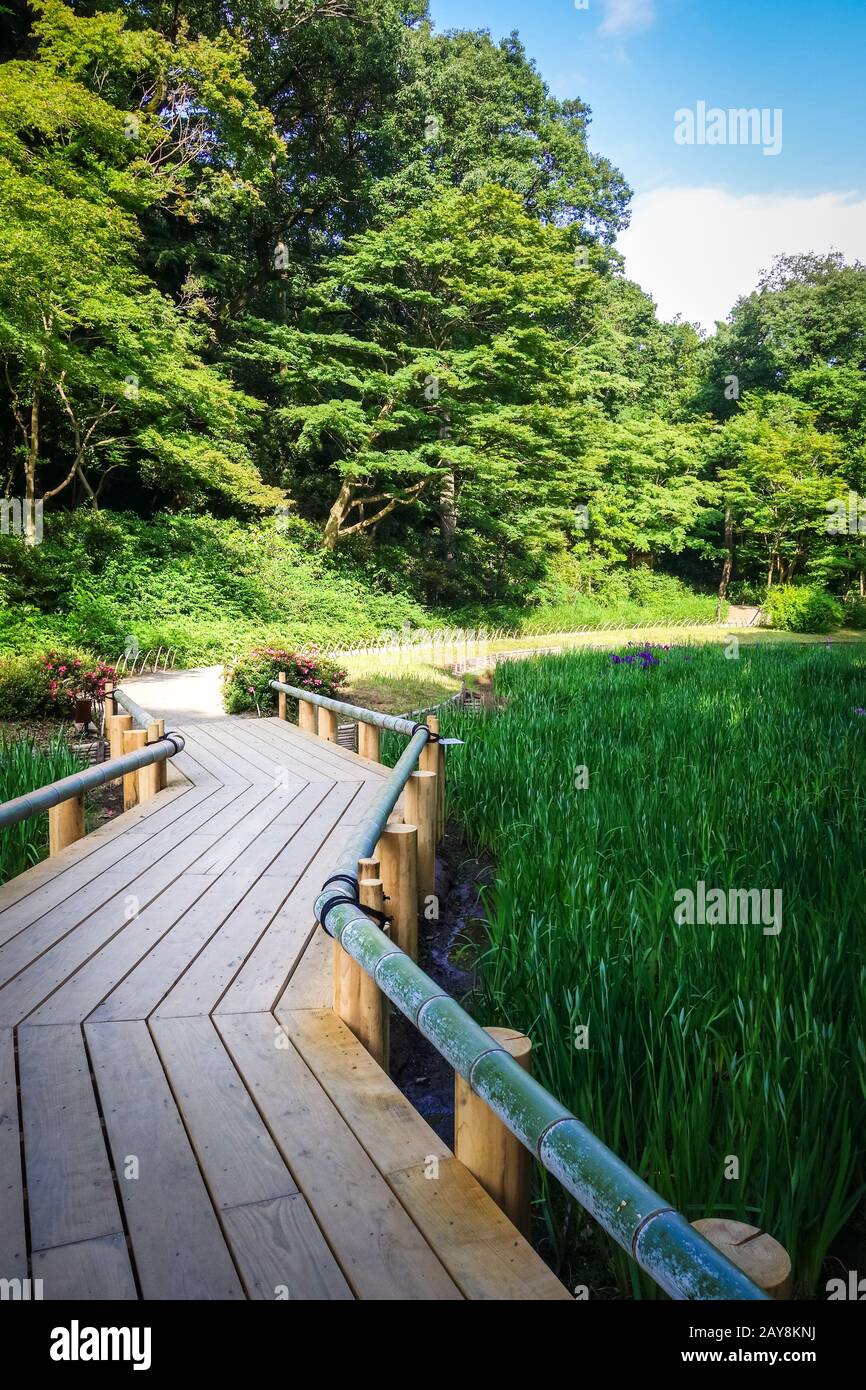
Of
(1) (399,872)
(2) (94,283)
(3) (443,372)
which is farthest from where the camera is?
(3) (443,372)

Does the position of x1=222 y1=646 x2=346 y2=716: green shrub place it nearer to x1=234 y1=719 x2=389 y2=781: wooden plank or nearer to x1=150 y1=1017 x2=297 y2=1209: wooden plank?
x1=234 y1=719 x2=389 y2=781: wooden plank

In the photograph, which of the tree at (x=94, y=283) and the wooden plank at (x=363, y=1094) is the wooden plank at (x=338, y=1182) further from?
the tree at (x=94, y=283)

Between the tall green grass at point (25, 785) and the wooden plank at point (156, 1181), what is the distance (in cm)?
209

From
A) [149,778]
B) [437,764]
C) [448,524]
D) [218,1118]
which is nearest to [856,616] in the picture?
[448,524]

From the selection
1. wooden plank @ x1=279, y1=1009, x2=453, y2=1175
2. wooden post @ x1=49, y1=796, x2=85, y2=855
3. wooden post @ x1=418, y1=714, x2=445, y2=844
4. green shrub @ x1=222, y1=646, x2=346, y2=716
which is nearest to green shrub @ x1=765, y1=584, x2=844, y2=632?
green shrub @ x1=222, y1=646, x2=346, y2=716

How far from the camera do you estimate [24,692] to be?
7.88 metres

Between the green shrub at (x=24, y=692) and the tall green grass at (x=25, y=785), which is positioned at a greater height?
the green shrub at (x=24, y=692)

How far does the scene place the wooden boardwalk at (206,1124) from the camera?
1.35 m

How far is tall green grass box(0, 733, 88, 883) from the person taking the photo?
3.82m

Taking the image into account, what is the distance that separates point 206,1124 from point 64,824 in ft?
7.87

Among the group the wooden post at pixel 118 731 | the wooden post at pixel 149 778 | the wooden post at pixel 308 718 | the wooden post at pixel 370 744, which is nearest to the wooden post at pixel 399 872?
the wooden post at pixel 149 778

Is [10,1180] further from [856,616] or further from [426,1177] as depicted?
[856,616]

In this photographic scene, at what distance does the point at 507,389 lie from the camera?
1841 cm
